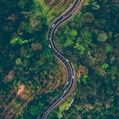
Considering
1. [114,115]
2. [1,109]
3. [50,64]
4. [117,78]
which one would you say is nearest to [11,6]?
[50,64]

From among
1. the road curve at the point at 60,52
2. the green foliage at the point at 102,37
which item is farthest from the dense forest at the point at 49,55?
the road curve at the point at 60,52

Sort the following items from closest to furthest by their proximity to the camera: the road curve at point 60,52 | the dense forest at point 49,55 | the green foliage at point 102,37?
the dense forest at point 49,55 < the green foliage at point 102,37 < the road curve at point 60,52

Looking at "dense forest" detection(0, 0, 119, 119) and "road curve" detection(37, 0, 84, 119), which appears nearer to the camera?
"dense forest" detection(0, 0, 119, 119)

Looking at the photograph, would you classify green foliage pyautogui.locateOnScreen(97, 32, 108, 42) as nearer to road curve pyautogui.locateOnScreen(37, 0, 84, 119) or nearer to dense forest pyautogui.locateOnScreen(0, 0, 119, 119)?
dense forest pyautogui.locateOnScreen(0, 0, 119, 119)

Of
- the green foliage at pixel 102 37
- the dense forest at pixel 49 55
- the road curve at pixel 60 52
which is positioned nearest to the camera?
the dense forest at pixel 49 55

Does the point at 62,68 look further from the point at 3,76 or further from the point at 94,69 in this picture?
the point at 3,76

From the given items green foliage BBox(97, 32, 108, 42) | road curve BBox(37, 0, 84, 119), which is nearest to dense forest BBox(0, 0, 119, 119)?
green foliage BBox(97, 32, 108, 42)

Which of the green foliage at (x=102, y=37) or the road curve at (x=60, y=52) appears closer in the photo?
the green foliage at (x=102, y=37)

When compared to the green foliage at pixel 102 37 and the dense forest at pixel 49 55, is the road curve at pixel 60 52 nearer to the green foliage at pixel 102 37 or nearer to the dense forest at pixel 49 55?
the dense forest at pixel 49 55

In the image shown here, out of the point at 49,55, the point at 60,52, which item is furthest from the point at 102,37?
the point at 49,55

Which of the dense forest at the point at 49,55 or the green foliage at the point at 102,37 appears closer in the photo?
the dense forest at the point at 49,55
